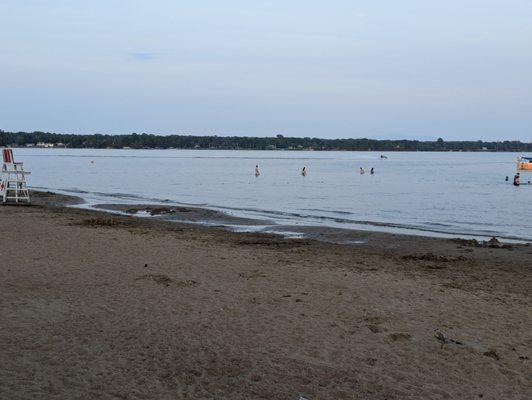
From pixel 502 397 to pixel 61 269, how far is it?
24.9 feet

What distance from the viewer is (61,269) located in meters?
10.7

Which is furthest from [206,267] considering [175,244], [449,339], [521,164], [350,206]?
[521,164]

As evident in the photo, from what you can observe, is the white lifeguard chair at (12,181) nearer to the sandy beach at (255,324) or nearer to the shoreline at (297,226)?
the shoreline at (297,226)

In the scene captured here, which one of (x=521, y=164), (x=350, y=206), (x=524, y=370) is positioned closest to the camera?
(x=524, y=370)

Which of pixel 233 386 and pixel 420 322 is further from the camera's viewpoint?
pixel 420 322

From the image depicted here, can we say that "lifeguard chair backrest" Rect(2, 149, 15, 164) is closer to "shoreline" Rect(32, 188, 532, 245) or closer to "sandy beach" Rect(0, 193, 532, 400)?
"shoreline" Rect(32, 188, 532, 245)

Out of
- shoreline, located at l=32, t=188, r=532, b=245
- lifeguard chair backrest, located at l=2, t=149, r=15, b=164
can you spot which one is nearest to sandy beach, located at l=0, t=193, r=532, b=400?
shoreline, located at l=32, t=188, r=532, b=245

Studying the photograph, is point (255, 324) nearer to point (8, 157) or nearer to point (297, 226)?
point (297, 226)


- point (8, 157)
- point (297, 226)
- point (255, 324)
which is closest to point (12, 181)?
point (8, 157)

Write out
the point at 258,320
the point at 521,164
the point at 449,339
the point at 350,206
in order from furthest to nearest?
the point at 521,164
the point at 350,206
the point at 258,320
the point at 449,339

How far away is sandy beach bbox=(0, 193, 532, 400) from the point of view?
5.61m

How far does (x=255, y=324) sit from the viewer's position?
7598mm

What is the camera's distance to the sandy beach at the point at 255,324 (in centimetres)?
561

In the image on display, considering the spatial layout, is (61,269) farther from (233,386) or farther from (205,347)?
(233,386)
